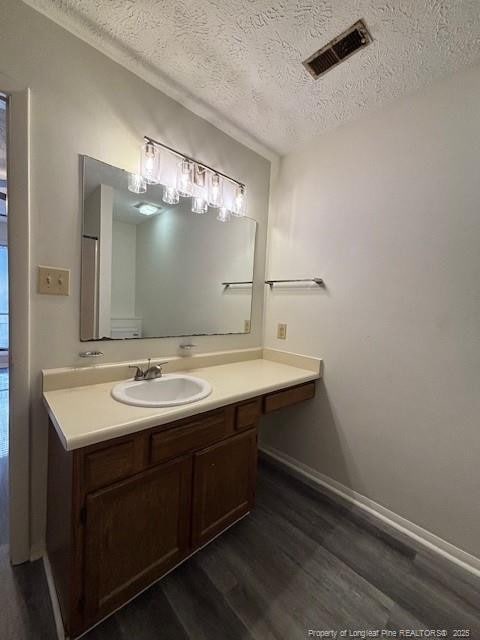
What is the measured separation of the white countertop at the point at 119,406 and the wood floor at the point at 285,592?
2.44 ft

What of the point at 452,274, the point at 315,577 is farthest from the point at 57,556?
the point at 452,274

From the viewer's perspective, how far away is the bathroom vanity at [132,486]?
894mm

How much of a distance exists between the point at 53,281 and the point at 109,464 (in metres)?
0.82

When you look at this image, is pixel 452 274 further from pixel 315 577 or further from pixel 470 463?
pixel 315 577

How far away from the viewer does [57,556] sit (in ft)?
3.45

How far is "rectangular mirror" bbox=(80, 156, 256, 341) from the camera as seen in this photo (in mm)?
1319

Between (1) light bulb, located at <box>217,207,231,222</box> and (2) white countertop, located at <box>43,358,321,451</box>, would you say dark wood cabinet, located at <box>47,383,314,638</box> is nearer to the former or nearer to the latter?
(2) white countertop, located at <box>43,358,321,451</box>

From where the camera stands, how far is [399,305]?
1475 millimetres

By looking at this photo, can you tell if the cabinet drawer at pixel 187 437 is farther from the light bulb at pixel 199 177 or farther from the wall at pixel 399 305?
the light bulb at pixel 199 177

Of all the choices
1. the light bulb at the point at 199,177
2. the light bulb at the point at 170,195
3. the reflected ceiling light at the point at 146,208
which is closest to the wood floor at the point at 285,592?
the reflected ceiling light at the point at 146,208

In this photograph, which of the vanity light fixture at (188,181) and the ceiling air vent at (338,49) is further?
the vanity light fixture at (188,181)

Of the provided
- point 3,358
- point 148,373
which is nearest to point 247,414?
point 148,373

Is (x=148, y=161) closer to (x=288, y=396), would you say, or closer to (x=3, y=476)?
(x=288, y=396)

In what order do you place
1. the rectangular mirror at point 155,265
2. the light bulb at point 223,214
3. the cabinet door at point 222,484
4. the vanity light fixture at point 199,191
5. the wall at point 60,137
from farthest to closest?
the light bulb at point 223,214 → the vanity light fixture at point 199,191 → the rectangular mirror at point 155,265 → the cabinet door at point 222,484 → the wall at point 60,137
